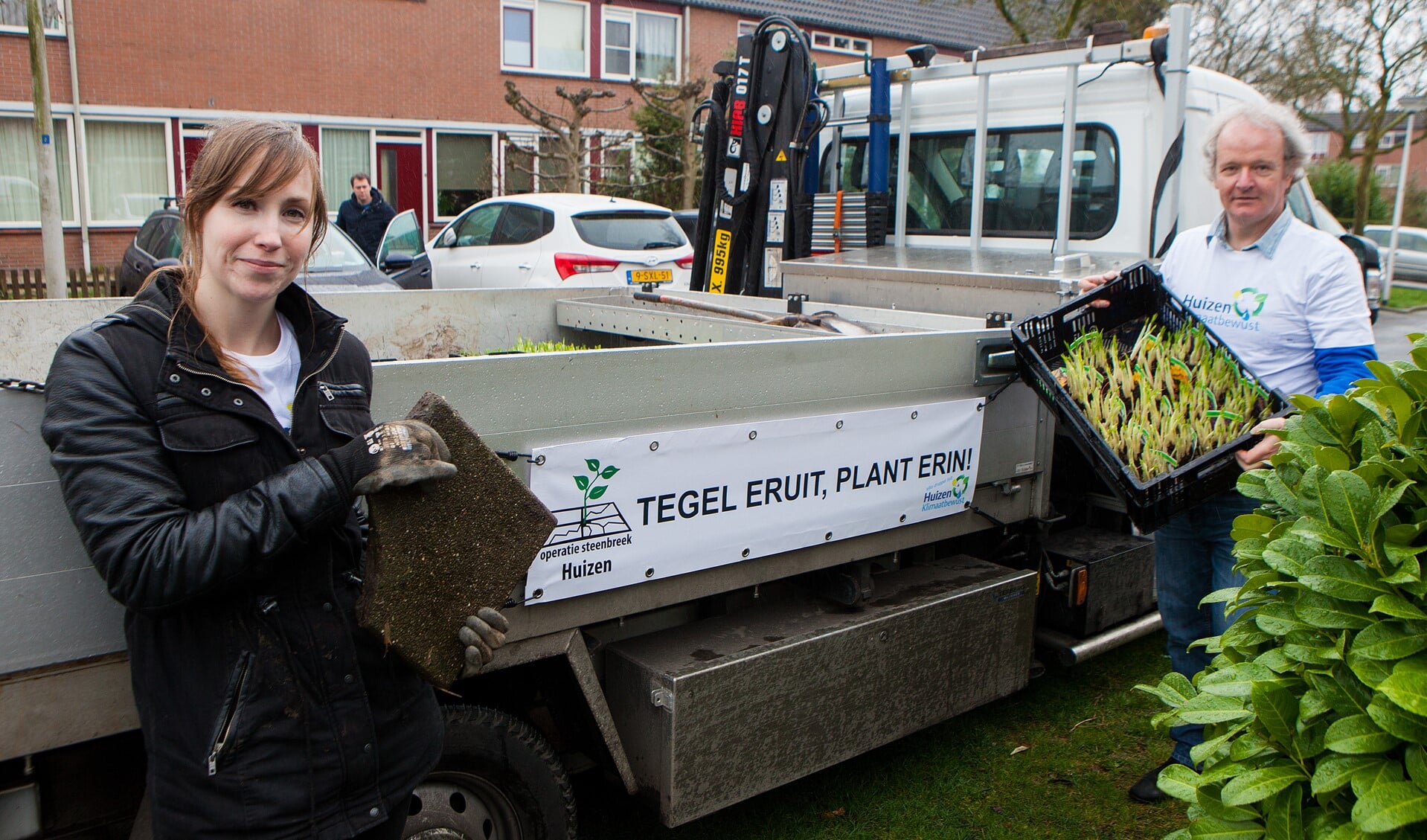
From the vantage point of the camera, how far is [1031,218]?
232 inches

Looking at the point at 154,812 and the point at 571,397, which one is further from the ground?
the point at 571,397

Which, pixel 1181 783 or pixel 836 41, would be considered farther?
pixel 836 41

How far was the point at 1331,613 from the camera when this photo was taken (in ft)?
5.64

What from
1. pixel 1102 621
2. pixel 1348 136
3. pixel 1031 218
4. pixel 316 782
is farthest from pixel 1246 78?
pixel 316 782

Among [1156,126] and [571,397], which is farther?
[1156,126]

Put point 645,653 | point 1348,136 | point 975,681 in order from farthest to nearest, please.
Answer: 1. point 1348,136
2. point 975,681
3. point 645,653

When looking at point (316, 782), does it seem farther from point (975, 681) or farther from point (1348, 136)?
point (1348, 136)

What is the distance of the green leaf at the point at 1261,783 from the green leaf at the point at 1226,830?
7cm

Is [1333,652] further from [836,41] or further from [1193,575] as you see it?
[836,41]

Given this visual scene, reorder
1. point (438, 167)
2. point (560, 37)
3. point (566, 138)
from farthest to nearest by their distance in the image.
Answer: point (560, 37) < point (438, 167) < point (566, 138)

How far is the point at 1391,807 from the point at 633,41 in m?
26.4

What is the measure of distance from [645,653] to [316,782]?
1253 millimetres

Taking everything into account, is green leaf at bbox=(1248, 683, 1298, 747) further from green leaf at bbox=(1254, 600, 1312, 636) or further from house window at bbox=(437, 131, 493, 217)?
house window at bbox=(437, 131, 493, 217)

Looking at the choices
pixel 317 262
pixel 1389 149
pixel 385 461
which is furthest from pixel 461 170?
pixel 385 461
